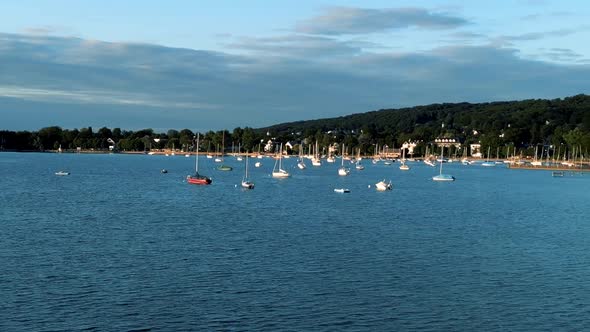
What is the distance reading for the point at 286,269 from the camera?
3094 centimetres

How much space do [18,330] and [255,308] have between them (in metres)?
6.95

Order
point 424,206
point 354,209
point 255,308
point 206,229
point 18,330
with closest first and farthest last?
point 18,330, point 255,308, point 206,229, point 354,209, point 424,206

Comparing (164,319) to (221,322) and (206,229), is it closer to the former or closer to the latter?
(221,322)

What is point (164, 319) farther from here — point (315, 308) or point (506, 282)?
point (506, 282)

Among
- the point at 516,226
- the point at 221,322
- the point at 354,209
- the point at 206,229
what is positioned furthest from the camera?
the point at 354,209

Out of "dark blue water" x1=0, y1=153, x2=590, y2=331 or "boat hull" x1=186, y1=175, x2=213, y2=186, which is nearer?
"dark blue water" x1=0, y1=153, x2=590, y2=331

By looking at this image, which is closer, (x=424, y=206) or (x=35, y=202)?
(x=35, y=202)

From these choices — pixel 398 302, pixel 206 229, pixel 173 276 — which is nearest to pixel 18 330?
pixel 173 276

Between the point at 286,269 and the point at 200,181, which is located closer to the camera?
the point at 286,269

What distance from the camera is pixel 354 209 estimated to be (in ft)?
200

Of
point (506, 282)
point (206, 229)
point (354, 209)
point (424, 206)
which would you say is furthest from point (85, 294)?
point (424, 206)

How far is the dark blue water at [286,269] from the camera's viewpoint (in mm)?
23578

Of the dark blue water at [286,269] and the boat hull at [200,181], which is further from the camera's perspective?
the boat hull at [200,181]

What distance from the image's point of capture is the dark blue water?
23.6 meters
